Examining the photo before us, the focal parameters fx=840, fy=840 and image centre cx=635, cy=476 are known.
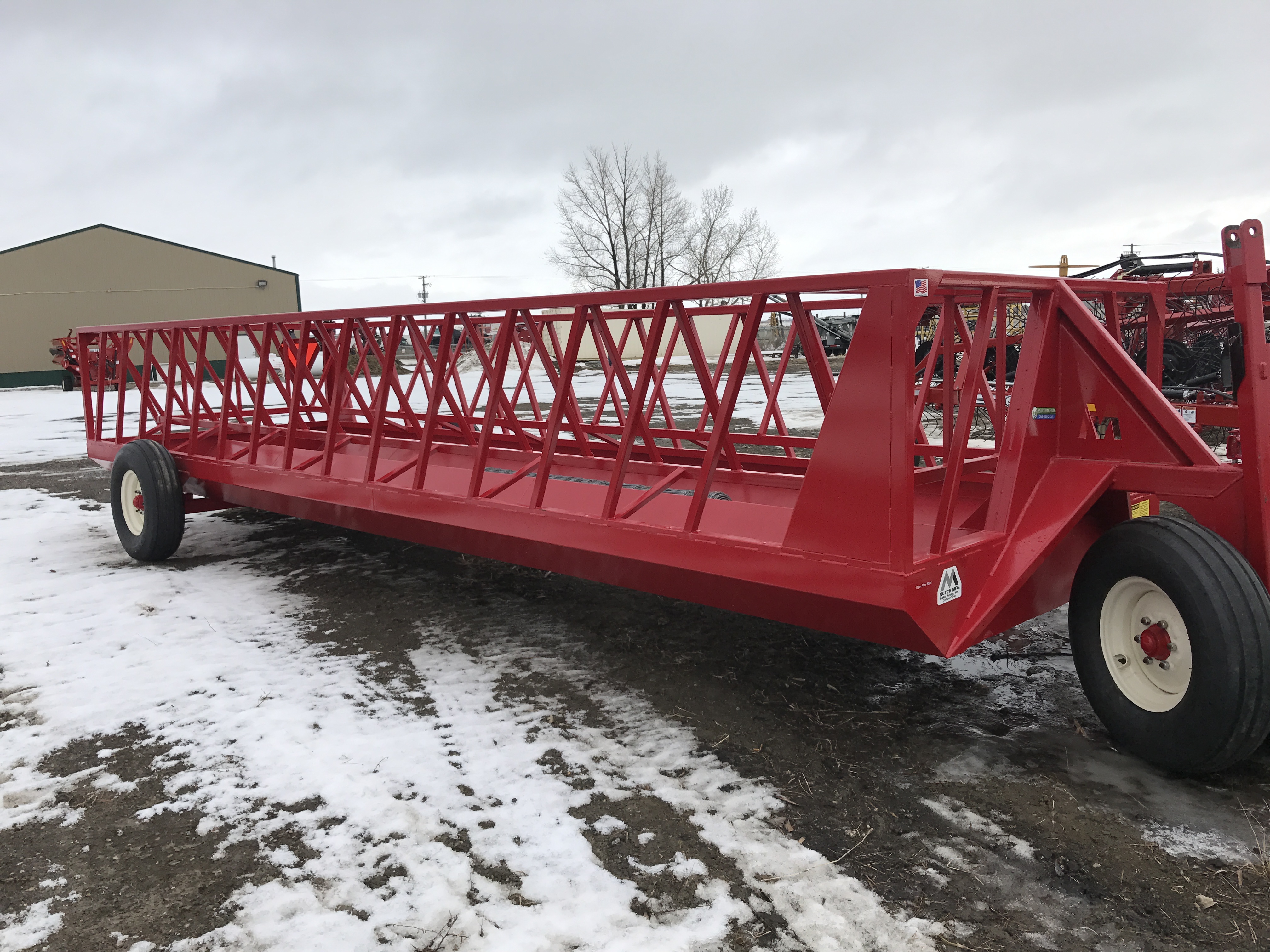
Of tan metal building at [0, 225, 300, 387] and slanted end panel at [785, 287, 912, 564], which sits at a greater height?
tan metal building at [0, 225, 300, 387]

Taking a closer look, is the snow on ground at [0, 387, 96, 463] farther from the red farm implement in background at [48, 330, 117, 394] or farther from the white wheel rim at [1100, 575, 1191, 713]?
the white wheel rim at [1100, 575, 1191, 713]

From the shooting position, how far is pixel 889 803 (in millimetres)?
2723

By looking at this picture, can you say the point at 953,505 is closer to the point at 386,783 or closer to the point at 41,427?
the point at 386,783

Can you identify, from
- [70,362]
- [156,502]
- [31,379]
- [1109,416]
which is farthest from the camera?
[31,379]

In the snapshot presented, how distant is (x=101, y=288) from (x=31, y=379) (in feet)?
15.1

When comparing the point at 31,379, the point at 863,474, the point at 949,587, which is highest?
the point at 31,379

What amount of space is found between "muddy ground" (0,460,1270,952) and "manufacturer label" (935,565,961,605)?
25.4 inches

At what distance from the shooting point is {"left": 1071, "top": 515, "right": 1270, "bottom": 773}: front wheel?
2453mm

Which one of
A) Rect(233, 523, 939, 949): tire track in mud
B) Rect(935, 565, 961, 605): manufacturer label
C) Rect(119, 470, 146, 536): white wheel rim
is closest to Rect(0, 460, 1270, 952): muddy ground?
Rect(233, 523, 939, 949): tire track in mud

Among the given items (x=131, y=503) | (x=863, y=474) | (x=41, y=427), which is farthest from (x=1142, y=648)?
(x=41, y=427)

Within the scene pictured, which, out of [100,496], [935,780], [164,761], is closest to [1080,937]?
[935,780]

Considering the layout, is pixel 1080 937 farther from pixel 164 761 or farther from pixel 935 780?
pixel 164 761

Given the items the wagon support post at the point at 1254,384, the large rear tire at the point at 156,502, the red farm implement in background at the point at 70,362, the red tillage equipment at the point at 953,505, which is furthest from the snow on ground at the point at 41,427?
the wagon support post at the point at 1254,384

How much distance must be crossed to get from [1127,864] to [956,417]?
138cm
